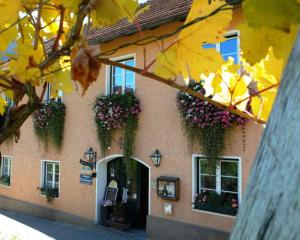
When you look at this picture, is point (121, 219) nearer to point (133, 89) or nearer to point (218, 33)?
point (133, 89)

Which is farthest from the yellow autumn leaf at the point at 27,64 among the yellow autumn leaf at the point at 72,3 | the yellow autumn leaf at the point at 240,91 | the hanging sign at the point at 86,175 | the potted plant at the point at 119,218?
the hanging sign at the point at 86,175

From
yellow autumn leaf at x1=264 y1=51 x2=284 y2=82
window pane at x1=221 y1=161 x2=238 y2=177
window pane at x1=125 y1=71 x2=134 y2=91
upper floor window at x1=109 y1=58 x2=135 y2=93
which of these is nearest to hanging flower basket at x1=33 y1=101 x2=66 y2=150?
upper floor window at x1=109 y1=58 x2=135 y2=93

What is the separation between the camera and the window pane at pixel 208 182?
8.12m

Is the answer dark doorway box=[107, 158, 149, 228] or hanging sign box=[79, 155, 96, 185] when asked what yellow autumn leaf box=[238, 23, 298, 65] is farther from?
hanging sign box=[79, 155, 96, 185]

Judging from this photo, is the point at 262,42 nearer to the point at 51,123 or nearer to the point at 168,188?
the point at 168,188

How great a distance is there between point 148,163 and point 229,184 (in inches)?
83.7

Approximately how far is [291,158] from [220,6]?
1.47ft

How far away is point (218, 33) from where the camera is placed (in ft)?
2.37

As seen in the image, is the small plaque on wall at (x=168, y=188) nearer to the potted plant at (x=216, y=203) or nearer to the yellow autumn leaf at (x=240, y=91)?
the potted plant at (x=216, y=203)

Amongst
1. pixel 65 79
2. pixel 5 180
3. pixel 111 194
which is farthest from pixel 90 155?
pixel 65 79

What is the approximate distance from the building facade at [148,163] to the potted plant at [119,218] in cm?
20

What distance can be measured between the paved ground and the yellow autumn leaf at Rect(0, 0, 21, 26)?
28.2ft

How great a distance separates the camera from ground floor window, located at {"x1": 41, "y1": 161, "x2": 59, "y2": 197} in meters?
11.8

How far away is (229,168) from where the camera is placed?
313 inches
